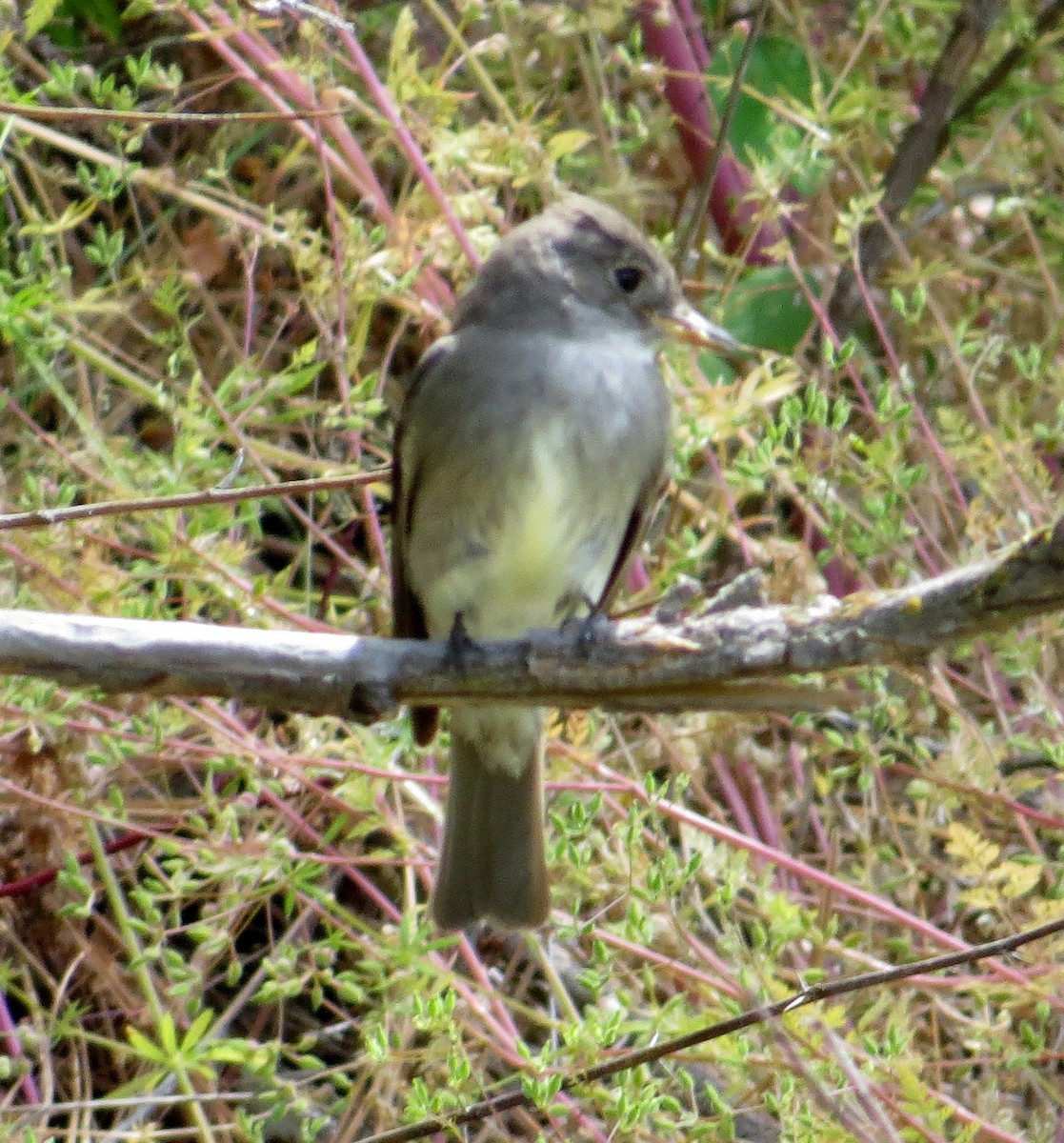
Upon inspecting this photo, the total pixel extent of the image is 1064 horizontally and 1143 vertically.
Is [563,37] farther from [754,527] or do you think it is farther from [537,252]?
[754,527]

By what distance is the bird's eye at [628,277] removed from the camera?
2.80m

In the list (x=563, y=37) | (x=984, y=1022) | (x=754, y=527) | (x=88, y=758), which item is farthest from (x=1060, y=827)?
(x=563, y=37)

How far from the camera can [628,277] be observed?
281 centimetres

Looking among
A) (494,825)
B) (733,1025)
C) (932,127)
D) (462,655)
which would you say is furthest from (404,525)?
(932,127)

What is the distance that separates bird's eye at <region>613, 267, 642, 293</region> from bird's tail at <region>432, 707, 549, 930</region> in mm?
679

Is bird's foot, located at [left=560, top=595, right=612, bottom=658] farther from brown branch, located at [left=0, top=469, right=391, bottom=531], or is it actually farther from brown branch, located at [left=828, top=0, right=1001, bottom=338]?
brown branch, located at [left=828, top=0, right=1001, bottom=338]

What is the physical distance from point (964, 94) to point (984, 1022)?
6.73 ft

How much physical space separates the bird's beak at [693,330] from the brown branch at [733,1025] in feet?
3.45

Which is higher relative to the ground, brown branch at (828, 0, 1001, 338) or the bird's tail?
brown branch at (828, 0, 1001, 338)

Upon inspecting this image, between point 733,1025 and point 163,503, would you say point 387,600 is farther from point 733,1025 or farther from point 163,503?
point 733,1025

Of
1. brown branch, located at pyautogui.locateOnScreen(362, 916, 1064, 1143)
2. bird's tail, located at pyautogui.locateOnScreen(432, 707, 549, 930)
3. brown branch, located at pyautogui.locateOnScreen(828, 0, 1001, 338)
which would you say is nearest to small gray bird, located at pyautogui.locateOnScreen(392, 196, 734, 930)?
bird's tail, located at pyautogui.locateOnScreen(432, 707, 549, 930)

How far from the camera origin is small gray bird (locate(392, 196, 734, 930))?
2617 millimetres

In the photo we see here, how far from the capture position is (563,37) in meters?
3.22

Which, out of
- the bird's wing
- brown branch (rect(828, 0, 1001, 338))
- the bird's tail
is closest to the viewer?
the bird's tail
